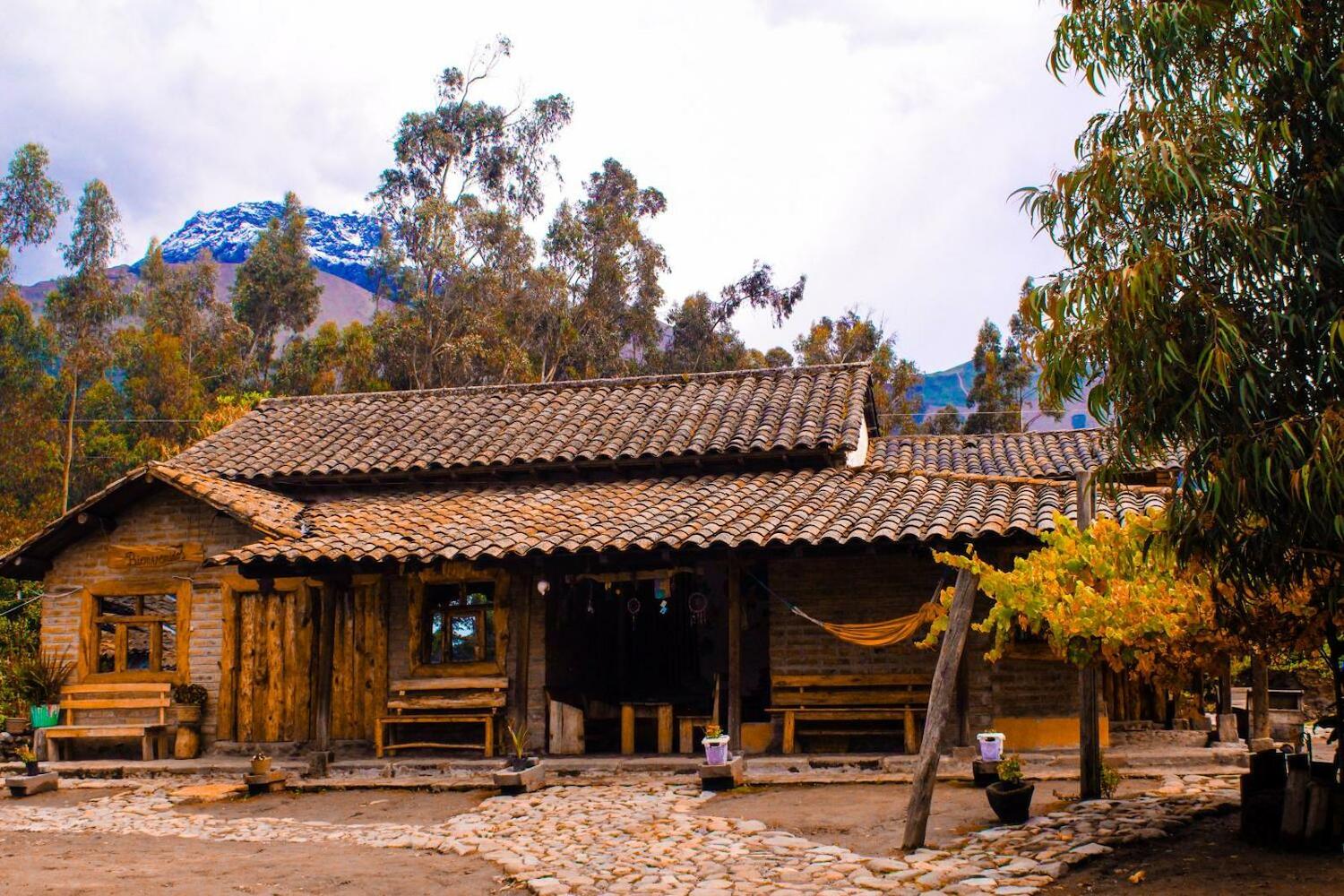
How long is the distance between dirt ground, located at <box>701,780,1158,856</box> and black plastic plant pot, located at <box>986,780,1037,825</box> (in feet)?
0.59

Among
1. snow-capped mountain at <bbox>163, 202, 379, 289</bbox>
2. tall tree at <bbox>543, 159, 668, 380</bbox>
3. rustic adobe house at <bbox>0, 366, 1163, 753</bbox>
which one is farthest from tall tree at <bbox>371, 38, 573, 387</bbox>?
snow-capped mountain at <bbox>163, 202, 379, 289</bbox>

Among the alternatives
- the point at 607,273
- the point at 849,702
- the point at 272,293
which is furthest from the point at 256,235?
the point at 849,702

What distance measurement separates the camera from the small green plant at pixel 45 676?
57.6 ft

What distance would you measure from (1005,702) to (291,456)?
1135cm

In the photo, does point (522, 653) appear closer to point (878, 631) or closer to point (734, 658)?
point (734, 658)

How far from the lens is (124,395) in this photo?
44594 millimetres

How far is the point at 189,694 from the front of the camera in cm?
1684

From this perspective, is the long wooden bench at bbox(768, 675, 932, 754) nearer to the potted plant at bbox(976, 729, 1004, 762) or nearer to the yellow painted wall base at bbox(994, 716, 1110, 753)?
the yellow painted wall base at bbox(994, 716, 1110, 753)

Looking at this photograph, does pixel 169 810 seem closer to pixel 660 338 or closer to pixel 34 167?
pixel 660 338

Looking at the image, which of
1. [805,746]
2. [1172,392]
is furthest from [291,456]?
[1172,392]

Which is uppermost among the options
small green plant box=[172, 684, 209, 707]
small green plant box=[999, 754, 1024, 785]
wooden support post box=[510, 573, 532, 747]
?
wooden support post box=[510, 573, 532, 747]

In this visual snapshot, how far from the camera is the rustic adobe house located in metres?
15.0

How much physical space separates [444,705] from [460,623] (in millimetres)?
1404

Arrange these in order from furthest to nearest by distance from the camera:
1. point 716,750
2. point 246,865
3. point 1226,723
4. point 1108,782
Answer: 1. point 1226,723
2. point 716,750
3. point 1108,782
4. point 246,865
